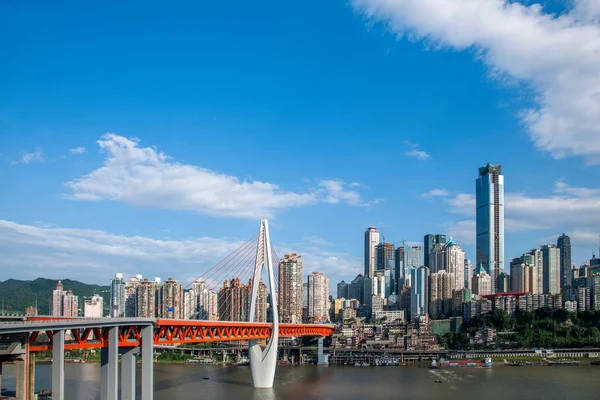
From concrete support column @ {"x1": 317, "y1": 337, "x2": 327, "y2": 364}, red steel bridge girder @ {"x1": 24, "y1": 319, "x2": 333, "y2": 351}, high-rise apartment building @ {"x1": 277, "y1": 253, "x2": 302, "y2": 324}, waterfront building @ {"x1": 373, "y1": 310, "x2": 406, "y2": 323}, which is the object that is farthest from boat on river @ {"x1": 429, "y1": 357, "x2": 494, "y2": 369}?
waterfront building @ {"x1": 373, "y1": 310, "x2": 406, "y2": 323}

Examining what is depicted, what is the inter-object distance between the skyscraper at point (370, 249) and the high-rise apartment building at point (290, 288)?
3152cm

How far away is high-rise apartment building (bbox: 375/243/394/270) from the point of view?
76.3 m

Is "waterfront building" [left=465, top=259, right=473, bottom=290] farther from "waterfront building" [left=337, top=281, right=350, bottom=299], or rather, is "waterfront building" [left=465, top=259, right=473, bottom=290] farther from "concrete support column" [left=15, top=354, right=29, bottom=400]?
"concrete support column" [left=15, top=354, right=29, bottom=400]

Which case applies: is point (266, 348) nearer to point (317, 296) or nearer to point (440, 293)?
point (440, 293)

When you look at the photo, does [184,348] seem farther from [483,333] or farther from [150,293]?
[483,333]

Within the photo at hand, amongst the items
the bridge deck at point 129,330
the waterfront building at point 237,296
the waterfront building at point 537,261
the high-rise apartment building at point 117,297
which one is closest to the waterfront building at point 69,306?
the high-rise apartment building at point 117,297

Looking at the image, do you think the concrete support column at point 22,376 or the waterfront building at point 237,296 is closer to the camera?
the concrete support column at point 22,376

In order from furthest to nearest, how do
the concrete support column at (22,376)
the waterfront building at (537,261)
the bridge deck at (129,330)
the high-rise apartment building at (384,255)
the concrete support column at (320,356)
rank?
the high-rise apartment building at (384,255)
the waterfront building at (537,261)
the concrete support column at (320,356)
the concrete support column at (22,376)
the bridge deck at (129,330)

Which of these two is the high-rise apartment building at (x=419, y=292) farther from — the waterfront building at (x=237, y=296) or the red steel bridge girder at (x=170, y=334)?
the red steel bridge girder at (x=170, y=334)

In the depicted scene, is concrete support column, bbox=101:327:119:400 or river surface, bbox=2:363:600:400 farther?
river surface, bbox=2:363:600:400

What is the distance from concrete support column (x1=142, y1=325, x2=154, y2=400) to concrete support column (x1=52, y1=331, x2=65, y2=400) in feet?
9.75

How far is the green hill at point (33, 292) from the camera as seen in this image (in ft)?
176

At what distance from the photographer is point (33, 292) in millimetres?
60906

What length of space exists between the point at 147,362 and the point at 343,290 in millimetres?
58502
